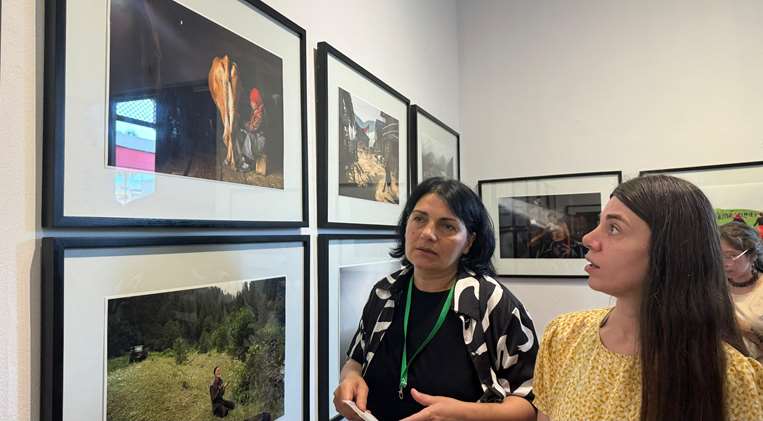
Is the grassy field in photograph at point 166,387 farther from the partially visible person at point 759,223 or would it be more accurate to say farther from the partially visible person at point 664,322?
the partially visible person at point 759,223

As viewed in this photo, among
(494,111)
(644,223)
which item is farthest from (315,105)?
(494,111)

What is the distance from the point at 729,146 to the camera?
2.16 m

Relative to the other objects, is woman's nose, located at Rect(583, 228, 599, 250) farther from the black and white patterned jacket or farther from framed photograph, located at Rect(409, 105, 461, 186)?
framed photograph, located at Rect(409, 105, 461, 186)

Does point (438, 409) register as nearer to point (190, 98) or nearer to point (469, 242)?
point (469, 242)

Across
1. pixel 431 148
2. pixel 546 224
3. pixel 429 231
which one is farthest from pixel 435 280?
pixel 546 224

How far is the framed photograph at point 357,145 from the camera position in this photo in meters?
1.38

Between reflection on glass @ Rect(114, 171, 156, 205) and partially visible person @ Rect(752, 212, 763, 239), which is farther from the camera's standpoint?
partially visible person @ Rect(752, 212, 763, 239)

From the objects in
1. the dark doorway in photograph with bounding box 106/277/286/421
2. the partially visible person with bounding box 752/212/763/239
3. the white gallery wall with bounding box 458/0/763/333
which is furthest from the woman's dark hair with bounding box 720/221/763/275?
the dark doorway in photograph with bounding box 106/277/286/421

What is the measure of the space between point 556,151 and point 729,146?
0.72 meters

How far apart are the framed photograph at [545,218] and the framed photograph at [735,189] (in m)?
0.36

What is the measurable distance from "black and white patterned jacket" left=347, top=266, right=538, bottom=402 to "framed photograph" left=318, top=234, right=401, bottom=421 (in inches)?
9.6

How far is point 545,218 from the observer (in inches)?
96.6

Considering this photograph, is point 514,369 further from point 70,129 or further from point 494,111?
point 494,111

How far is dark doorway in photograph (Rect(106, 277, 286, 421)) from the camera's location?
81 centimetres
